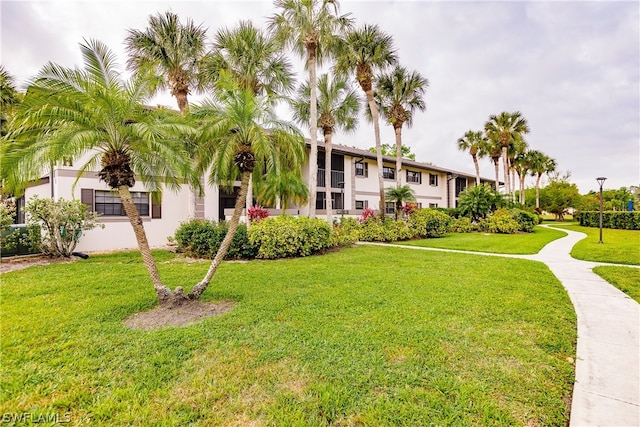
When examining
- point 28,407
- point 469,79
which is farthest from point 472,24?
point 28,407

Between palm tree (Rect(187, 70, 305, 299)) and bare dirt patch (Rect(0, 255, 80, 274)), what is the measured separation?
26.3 ft

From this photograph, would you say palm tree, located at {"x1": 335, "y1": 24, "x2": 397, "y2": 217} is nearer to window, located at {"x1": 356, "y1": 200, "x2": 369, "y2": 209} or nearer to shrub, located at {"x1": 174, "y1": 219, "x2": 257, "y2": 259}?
window, located at {"x1": 356, "y1": 200, "x2": 369, "y2": 209}

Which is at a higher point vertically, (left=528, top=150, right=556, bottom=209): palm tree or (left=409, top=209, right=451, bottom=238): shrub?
(left=528, top=150, right=556, bottom=209): palm tree

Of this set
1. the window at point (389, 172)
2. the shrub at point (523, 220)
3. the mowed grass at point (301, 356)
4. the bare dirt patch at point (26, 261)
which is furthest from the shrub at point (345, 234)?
the shrub at point (523, 220)

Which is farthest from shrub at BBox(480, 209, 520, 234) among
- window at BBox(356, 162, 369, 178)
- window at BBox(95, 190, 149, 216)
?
window at BBox(95, 190, 149, 216)

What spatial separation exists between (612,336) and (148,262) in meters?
7.97

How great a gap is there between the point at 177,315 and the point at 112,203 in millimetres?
11765

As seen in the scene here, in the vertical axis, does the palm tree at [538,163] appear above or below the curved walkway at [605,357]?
above

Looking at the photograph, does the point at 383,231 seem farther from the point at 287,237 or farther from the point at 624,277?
the point at 624,277

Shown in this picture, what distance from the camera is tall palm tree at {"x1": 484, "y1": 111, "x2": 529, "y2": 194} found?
101 feet

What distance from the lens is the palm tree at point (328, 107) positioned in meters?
18.5

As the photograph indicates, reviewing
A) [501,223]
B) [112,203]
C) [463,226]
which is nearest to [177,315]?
[112,203]

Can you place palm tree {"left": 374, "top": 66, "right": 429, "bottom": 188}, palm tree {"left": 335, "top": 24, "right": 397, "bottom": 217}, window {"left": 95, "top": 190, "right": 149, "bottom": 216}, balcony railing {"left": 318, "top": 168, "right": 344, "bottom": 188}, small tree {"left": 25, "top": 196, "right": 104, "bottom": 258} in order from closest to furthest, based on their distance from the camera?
1. small tree {"left": 25, "top": 196, "right": 104, "bottom": 258}
2. window {"left": 95, "top": 190, "right": 149, "bottom": 216}
3. palm tree {"left": 335, "top": 24, "right": 397, "bottom": 217}
4. palm tree {"left": 374, "top": 66, "right": 429, "bottom": 188}
5. balcony railing {"left": 318, "top": 168, "right": 344, "bottom": 188}

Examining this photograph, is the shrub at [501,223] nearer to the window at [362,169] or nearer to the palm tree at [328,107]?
the window at [362,169]
